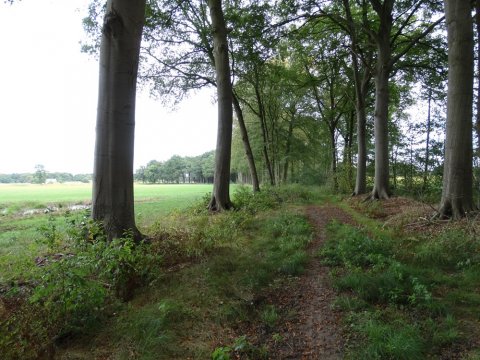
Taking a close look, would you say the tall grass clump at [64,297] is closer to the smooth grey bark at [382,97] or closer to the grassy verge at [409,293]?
the grassy verge at [409,293]

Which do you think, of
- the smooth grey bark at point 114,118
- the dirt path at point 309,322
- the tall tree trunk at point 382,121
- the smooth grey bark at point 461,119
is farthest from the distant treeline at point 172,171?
the dirt path at point 309,322

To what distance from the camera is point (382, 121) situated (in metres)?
13.2

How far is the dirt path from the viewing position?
3.16 metres

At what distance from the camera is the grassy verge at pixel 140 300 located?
3.14m

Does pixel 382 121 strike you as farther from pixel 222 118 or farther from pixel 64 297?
pixel 64 297

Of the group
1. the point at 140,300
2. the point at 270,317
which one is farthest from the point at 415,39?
the point at 140,300

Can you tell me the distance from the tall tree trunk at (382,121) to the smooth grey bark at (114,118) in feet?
35.5

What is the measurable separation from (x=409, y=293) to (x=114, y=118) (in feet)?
18.0

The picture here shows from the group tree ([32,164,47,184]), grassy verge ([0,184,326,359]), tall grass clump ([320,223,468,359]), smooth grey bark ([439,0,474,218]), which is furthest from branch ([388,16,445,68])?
tree ([32,164,47,184])

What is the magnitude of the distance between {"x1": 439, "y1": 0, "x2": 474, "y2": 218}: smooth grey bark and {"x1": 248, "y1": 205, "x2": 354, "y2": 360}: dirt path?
4.11 meters

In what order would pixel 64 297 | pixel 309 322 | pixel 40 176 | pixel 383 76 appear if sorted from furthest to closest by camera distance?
1. pixel 40 176
2. pixel 383 76
3. pixel 309 322
4. pixel 64 297

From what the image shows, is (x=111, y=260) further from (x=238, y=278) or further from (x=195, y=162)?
(x=195, y=162)

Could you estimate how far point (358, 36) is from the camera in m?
14.3

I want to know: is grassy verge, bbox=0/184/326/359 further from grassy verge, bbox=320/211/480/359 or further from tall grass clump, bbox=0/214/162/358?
grassy verge, bbox=320/211/480/359
